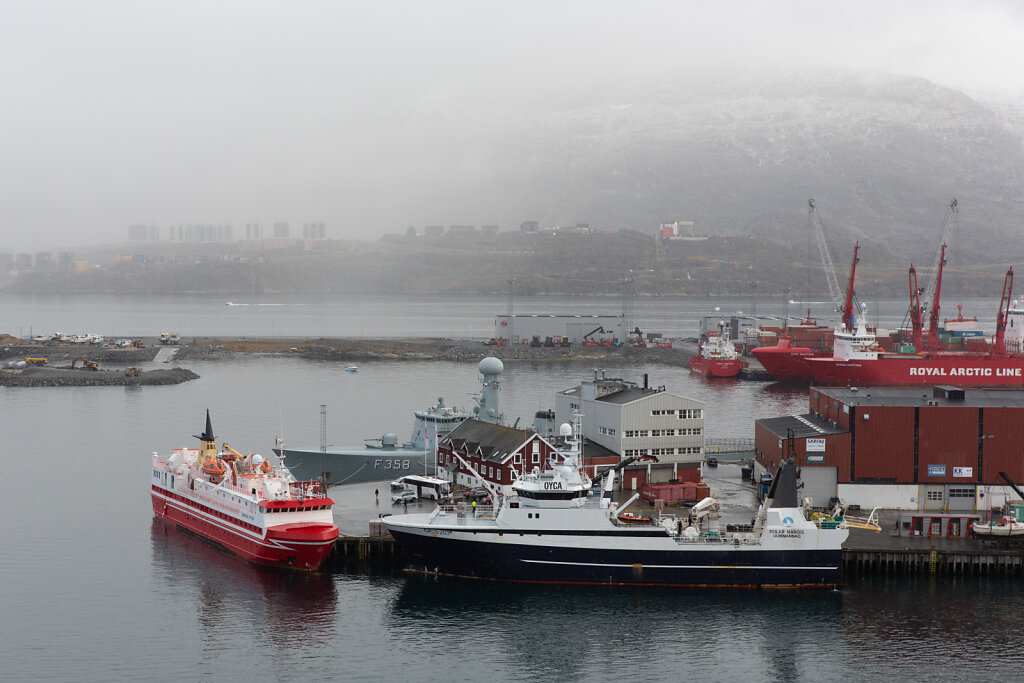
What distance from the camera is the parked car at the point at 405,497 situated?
1088 inches

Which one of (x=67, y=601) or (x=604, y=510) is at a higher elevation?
(x=604, y=510)

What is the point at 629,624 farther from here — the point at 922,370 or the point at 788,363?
the point at 788,363

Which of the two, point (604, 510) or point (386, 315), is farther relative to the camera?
point (386, 315)

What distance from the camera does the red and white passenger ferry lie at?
79.7 ft

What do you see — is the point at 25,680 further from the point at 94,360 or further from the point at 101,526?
the point at 94,360

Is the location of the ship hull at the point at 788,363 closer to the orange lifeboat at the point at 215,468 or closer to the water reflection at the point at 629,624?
the water reflection at the point at 629,624

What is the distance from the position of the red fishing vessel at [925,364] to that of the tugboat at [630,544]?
36544 mm

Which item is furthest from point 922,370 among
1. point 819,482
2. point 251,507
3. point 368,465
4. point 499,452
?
point 251,507

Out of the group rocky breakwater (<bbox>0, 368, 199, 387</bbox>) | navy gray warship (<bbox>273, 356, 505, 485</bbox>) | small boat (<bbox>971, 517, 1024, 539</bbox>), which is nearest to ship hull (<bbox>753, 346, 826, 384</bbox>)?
rocky breakwater (<bbox>0, 368, 199, 387</bbox>)

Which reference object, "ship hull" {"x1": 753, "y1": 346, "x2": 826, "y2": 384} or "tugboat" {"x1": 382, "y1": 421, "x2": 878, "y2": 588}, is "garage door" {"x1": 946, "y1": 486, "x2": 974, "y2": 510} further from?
"ship hull" {"x1": 753, "y1": 346, "x2": 826, "y2": 384}

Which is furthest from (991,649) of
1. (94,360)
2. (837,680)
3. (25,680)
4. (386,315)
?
(386,315)

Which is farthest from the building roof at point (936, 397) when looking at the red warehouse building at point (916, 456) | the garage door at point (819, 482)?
the garage door at point (819, 482)

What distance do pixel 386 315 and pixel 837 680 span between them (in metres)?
141

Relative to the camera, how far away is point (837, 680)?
2006 centimetres
